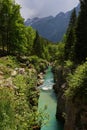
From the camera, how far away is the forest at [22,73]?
13.2 metres

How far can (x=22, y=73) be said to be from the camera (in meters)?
22.6

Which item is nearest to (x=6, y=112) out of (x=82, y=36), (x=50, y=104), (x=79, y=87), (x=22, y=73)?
(x=79, y=87)

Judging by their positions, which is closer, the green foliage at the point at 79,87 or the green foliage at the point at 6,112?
the green foliage at the point at 6,112

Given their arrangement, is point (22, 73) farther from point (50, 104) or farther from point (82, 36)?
point (50, 104)

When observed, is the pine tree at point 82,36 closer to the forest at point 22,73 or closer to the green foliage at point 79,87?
the forest at point 22,73

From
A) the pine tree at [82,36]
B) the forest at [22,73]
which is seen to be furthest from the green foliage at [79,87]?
the pine tree at [82,36]

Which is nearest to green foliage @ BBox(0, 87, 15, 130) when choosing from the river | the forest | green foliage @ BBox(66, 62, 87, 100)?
the forest

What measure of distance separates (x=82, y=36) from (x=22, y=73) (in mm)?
14006

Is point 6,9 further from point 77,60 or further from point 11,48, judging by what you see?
point 77,60

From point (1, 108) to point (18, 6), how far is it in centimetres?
3355

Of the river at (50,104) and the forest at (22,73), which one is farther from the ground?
the forest at (22,73)

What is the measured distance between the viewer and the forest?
13219mm

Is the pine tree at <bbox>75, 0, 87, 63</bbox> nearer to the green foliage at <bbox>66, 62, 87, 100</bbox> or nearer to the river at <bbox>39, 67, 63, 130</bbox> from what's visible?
the river at <bbox>39, 67, 63, 130</bbox>

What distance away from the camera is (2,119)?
11.6 metres
